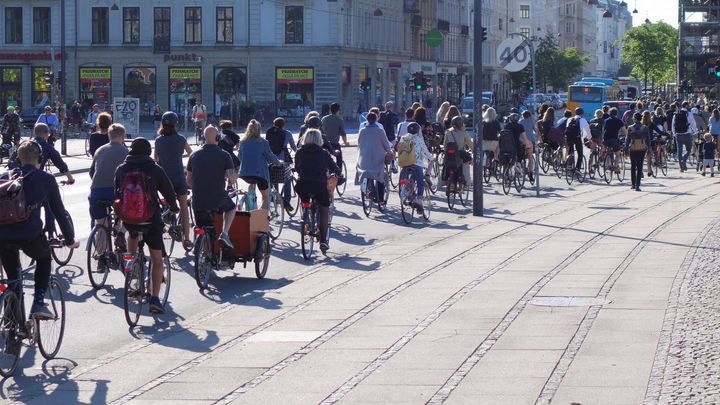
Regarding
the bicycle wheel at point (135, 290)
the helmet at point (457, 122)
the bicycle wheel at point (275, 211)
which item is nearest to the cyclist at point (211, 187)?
the bicycle wheel at point (135, 290)

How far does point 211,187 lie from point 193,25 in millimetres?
61084

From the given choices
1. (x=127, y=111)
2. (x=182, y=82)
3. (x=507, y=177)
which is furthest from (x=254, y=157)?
(x=182, y=82)

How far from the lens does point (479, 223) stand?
22297 mm

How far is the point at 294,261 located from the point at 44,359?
692 centimetres

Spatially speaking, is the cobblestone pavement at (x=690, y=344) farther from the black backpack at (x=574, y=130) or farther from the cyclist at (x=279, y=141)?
the black backpack at (x=574, y=130)

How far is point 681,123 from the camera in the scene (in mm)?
37531

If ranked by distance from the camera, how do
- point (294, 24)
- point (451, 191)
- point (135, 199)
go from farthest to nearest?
point (294, 24)
point (451, 191)
point (135, 199)

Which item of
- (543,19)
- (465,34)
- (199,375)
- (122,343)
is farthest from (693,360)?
(543,19)

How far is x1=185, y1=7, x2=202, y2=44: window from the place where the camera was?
245 ft

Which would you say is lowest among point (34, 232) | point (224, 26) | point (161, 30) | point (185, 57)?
point (34, 232)

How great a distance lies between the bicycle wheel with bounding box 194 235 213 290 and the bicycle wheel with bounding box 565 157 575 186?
1868 cm

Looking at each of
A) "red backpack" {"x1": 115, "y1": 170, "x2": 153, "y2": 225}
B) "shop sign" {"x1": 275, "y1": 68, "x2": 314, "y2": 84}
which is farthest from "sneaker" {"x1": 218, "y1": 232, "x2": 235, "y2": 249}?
"shop sign" {"x1": 275, "y1": 68, "x2": 314, "y2": 84}

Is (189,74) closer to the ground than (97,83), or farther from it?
farther from it

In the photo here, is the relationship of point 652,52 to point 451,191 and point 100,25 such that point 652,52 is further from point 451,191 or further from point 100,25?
point 451,191
